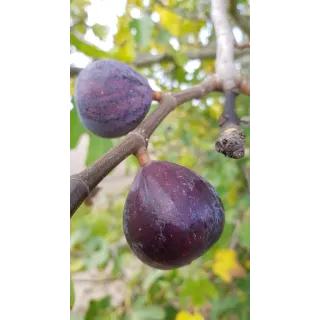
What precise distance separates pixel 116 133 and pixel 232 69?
0.96 ft

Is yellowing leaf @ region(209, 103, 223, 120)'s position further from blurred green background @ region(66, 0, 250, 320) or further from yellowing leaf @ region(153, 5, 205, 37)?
yellowing leaf @ region(153, 5, 205, 37)

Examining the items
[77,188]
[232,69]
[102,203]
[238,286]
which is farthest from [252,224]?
[102,203]

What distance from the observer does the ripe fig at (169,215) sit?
536 mm

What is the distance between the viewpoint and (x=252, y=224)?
0.53 meters

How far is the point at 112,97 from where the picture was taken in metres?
0.68

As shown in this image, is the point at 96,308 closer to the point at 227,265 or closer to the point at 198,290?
the point at 198,290

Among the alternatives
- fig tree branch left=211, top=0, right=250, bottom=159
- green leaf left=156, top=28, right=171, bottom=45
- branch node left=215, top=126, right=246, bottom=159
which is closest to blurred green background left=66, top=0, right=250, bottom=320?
green leaf left=156, top=28, right=171, bottom=45

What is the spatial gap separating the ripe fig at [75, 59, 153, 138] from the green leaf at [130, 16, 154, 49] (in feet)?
1.76

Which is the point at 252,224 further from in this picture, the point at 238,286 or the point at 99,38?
the point at 238,286

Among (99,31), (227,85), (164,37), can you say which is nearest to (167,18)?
(164,37)

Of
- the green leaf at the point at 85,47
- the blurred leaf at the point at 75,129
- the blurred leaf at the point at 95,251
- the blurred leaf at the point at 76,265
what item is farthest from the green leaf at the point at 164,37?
the blurred leaf at the point at 76,265

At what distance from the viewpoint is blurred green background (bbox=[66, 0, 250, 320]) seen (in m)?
1.24

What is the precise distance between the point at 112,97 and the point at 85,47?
0.45m

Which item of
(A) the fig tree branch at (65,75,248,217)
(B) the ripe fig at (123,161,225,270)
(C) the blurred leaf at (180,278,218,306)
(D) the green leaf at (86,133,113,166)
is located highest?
(A) the fig tree branch at (65,75,248,217)
